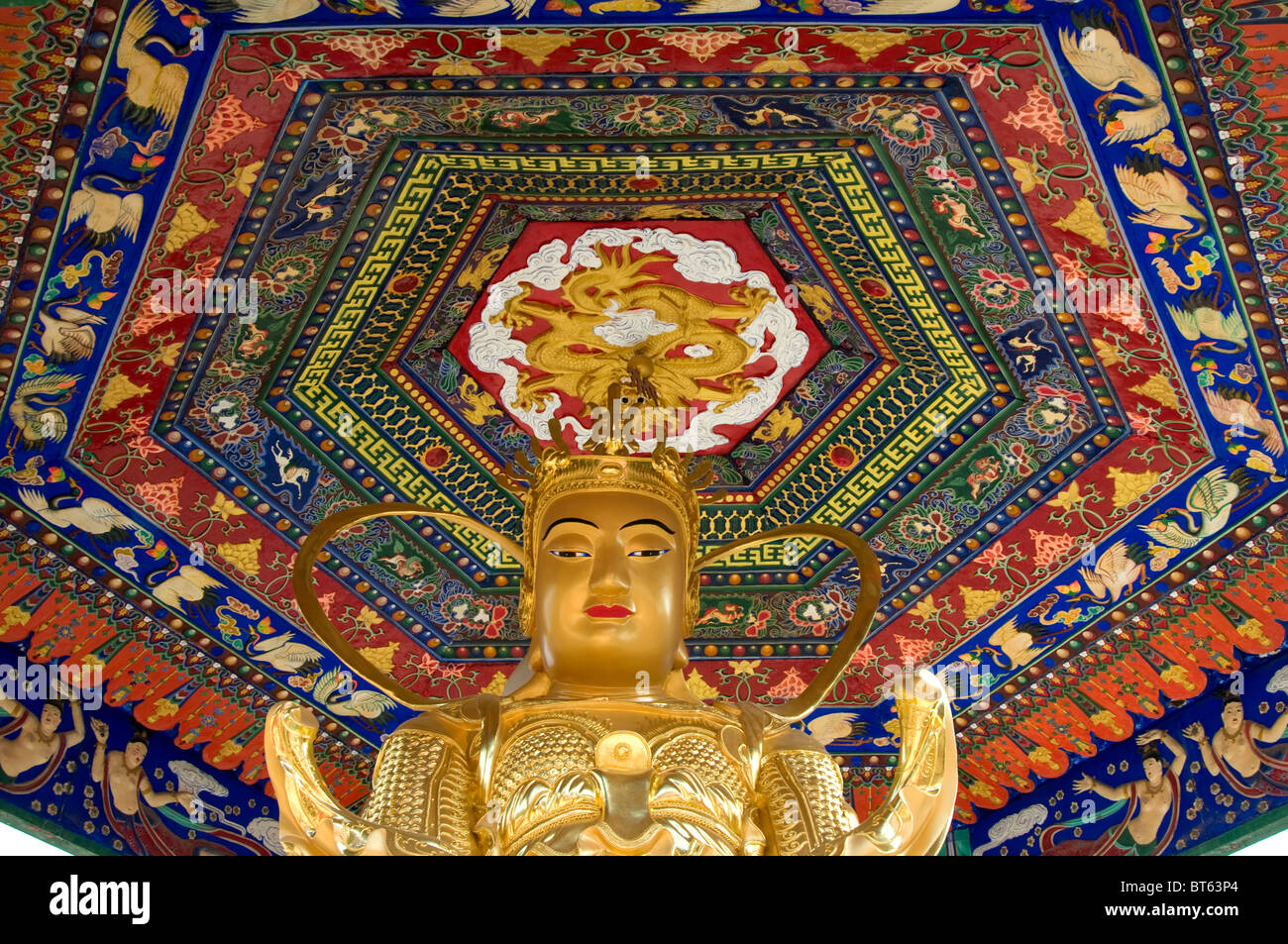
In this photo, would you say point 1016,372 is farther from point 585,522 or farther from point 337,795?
point 337,795

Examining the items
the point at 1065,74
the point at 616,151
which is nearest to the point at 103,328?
the point at 616,151

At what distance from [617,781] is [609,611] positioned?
892 mm

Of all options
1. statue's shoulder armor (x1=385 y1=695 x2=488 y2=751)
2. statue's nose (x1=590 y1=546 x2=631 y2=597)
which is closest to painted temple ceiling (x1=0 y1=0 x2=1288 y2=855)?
statue's nose (x1=590 y1=546 x2=631 y2=597)

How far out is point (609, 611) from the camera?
15.9 ft

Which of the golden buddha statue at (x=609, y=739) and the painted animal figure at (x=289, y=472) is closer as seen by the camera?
the golden buddha statue at (x=609, y=739)

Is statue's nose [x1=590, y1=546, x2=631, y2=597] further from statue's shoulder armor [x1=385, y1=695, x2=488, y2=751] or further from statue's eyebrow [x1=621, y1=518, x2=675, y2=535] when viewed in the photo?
statue's shoulder armor [x1=385, y1=695, x2=488, y2=751]

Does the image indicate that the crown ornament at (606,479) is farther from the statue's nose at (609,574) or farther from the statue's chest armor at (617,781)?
the statue's chest armor at (617,781)

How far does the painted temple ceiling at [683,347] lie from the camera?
5176 mm

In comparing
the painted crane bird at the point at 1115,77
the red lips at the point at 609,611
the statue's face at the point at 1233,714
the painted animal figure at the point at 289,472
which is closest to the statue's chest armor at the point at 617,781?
the red lips at the point at 609,611

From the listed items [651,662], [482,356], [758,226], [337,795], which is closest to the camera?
[651,662]

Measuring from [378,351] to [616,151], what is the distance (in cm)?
151

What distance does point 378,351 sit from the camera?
21.8ft

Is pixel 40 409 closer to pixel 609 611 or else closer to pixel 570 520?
pixel 570 520

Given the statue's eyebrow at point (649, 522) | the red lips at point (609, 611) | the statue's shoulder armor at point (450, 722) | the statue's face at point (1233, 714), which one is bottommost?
the statue's shoulder armor at point (450, 722)
